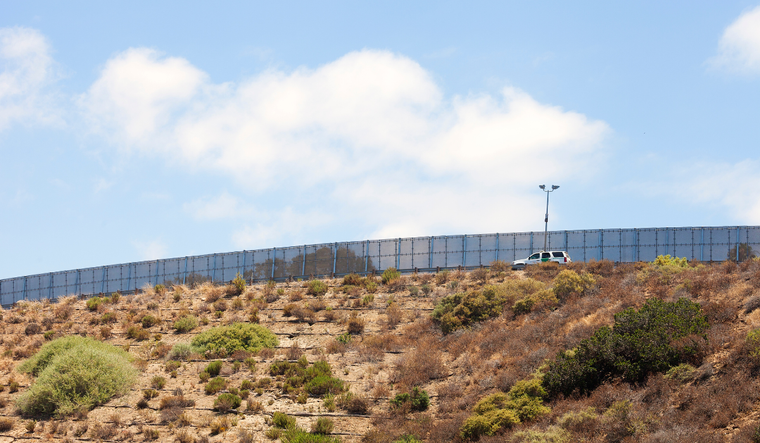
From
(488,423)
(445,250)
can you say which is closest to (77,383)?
(488,423)

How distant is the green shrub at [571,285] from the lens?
1188 inches

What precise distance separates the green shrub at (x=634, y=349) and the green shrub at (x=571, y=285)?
9.50 metres

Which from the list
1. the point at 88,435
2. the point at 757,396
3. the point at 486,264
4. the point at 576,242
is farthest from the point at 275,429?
the point at 576,242

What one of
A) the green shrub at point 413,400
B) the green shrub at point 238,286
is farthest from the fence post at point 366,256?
the green shrub at point 413,400

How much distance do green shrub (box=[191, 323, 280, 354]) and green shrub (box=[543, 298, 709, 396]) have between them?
1588 centimetres

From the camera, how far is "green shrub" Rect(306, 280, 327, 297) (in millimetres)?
41188

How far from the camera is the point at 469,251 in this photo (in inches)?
2018

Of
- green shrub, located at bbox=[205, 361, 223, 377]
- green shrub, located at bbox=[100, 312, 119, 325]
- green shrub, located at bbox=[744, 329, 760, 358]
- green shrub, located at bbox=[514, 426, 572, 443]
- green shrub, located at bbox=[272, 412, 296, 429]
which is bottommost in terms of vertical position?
green shrub, located at bbox=[272, 412, 296, 429]

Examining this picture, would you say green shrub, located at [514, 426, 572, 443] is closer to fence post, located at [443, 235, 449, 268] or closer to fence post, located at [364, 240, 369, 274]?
fence post, located at [443, 235, 449, 268]

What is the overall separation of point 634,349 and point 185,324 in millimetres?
25844

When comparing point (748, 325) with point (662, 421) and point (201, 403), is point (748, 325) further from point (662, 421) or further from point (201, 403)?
point (201, 403)

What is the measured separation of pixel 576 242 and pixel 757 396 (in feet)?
125

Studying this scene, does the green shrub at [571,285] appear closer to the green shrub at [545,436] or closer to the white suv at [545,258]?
the white suv at [545,258]

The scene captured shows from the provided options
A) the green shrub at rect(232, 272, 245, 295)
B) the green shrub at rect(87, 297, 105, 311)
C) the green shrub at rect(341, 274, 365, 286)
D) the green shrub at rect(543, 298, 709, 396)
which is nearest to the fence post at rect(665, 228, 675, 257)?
the green shrub at rect(341, 274, 365, 286)
